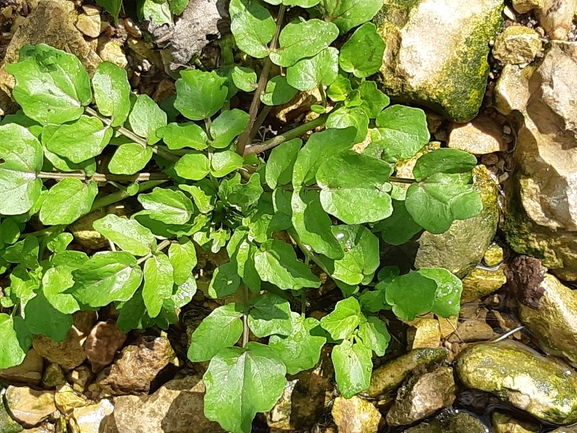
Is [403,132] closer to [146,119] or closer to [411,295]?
[411,295]

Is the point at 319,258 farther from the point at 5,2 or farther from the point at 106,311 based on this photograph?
the point at 5,2

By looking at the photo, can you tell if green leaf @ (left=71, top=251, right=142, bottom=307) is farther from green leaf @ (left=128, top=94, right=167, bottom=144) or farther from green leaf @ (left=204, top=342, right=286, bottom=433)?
green leaf @ (left=128, top=94, right=167, bottom=144)

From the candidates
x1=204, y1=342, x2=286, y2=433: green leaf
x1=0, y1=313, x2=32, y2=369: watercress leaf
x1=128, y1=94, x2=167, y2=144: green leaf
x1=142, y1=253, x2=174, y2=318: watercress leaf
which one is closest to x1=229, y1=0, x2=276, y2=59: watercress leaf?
x1=128, y1=94, x2=167, y2=144: green leaf

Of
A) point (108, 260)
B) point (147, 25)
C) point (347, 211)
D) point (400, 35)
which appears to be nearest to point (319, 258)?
point (347, 211)

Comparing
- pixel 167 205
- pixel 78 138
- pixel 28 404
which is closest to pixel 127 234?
pixel 167 205

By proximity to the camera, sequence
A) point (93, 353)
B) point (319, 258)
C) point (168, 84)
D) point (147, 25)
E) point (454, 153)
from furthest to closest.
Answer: point (93, 353)
point (168, 84)
point (147, 25)
point (319, 258)
point (454, 153)

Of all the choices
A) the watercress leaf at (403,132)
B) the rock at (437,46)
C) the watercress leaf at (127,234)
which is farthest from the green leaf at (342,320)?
the rock at (437,46)

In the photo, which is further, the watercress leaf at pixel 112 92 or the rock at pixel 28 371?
the rock at pixel 28 371

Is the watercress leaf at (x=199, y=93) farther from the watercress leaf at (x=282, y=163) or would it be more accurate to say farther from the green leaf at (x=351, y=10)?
the green leaf at (x=351, y=10)
